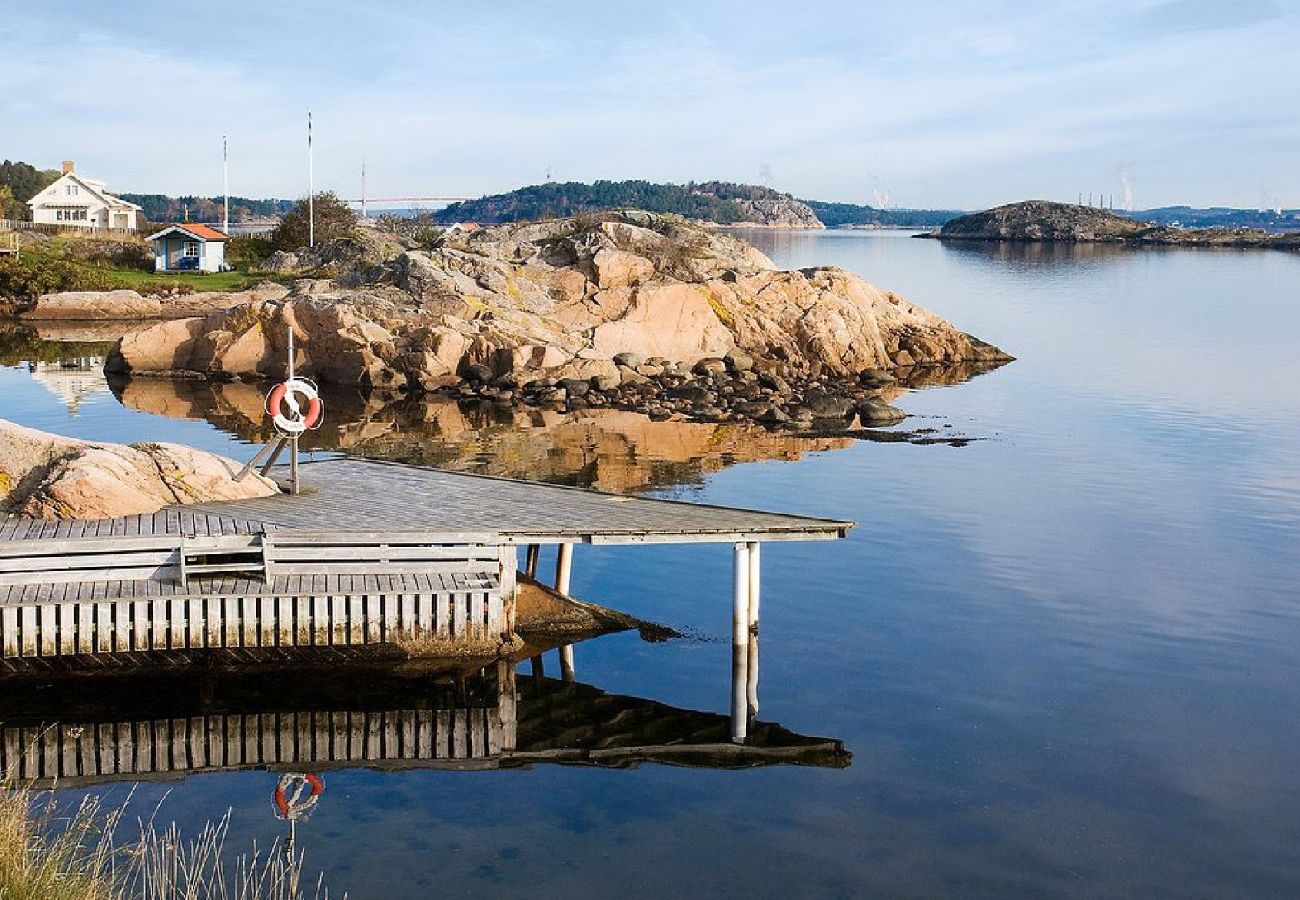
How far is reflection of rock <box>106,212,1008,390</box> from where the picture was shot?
49938mm

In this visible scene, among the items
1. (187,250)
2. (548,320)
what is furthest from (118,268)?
(548,320)

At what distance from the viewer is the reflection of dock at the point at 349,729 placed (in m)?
16.0

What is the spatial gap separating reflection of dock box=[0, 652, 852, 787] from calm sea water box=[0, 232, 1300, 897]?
43 centimetres

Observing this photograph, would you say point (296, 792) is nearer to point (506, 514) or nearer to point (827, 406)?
point (506, 514)

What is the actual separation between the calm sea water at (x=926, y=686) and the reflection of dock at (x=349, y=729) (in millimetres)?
433

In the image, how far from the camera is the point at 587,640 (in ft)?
67.8

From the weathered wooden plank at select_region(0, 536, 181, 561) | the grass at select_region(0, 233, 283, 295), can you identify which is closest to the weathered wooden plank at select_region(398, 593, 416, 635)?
the weathered wooden plank at select_region(0, 536, 181, 561)

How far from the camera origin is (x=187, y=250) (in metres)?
87.1

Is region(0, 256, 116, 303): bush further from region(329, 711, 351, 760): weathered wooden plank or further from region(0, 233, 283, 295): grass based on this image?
region(329, 711, 351, 760): weathered wooden plank

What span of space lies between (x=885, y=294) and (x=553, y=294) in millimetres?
15695

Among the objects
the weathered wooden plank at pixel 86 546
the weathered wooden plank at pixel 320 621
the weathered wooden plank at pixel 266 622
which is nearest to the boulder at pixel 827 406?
the weathered wooden plank at pixel 320 621

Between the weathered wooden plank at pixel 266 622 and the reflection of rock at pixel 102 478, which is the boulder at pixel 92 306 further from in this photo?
the weathered wooden plank at pixel 266 622

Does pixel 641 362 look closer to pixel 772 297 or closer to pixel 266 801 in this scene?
pixel 772 297

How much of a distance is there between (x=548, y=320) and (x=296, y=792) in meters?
38.5
